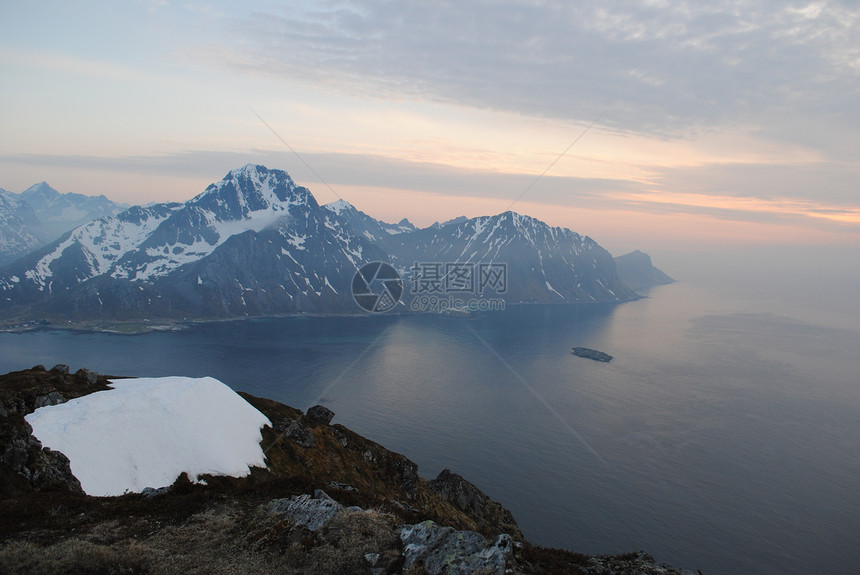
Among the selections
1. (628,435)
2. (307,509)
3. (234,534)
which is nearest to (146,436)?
(234,534)

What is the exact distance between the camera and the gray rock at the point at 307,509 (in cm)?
2253

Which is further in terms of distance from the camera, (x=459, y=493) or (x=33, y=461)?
(x=459, y=493)

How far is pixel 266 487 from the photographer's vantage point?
93.2ft

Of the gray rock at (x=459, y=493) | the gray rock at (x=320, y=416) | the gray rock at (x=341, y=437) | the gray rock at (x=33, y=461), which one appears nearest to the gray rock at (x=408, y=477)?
the gray rock at (x=459, y=493)

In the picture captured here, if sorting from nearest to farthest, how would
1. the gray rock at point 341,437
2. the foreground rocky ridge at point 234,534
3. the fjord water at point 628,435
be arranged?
the foreground rocky ridge at point 234,534 < the gray rock at point 341,437 < the fjord water at point 628,435

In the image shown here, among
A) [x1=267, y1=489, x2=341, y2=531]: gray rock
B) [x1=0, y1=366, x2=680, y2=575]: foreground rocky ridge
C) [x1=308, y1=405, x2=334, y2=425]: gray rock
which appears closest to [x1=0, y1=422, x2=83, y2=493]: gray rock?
[x1=0, y1=366, x2=680, y2=575]: foreground rocky ridge

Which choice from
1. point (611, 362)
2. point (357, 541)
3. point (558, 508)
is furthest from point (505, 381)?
point (357, 541)

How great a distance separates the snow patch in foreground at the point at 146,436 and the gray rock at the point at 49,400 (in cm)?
125

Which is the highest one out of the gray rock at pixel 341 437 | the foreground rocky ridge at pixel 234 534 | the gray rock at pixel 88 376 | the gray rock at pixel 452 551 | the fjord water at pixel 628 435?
the gray rock at pixel 452 551

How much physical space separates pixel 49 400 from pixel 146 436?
1157 cm

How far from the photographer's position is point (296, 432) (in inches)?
2291

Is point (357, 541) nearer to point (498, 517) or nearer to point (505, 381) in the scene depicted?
point (498, 517)

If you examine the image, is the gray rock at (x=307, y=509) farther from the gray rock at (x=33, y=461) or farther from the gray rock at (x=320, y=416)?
the gray rock at (x=320, y=416)

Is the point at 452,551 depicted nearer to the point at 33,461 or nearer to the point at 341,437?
the point at 33,461
